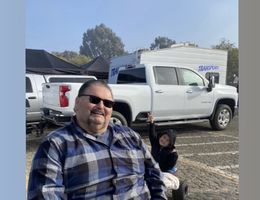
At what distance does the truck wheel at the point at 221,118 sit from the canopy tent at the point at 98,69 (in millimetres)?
7155

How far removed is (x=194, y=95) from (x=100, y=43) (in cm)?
4494

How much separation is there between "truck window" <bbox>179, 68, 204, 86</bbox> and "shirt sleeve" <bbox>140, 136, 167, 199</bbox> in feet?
19.8

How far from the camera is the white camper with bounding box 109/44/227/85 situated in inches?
440

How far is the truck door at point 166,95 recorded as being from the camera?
7656mm

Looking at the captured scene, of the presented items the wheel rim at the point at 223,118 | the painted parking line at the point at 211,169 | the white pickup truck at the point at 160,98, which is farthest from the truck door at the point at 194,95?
the painted parking line at the point at 211,169

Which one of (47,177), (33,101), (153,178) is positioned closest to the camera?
(47,177)

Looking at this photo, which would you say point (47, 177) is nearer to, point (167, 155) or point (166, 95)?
point (167, 155)

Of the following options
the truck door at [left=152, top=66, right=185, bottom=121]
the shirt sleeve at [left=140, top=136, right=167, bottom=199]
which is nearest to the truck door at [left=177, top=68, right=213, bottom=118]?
A: the truck door at [left=152, top=66, right=185, bottom=121]

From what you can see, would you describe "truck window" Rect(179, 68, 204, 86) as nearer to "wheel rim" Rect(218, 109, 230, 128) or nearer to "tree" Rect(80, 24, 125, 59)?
"wheel rim" Rect(218, 109, 230, 128)

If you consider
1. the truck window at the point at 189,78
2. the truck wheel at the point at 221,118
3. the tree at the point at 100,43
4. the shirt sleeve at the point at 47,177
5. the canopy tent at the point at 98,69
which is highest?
the tree at the point at 100,43

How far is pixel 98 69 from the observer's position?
15.7 metres

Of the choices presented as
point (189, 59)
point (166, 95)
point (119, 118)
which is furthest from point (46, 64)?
point (119, 118)

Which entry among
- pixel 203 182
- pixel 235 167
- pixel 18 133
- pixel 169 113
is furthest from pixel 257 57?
pixel 169 113

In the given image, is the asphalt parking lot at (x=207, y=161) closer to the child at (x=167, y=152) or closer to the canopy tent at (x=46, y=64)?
the child at (x=167, y=152)
